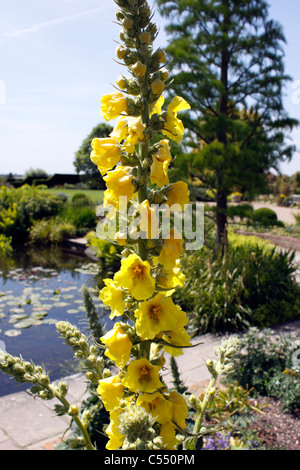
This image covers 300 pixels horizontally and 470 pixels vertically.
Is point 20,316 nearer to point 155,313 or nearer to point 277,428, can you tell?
point 277,428

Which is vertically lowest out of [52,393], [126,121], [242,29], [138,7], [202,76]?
[52,393]

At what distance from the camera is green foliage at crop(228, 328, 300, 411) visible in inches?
119

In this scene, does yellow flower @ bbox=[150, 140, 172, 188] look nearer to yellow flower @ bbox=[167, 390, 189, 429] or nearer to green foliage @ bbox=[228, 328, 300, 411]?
yellow flower @ bbox=[167, 390, 189, 429]

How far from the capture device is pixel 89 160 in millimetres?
39938

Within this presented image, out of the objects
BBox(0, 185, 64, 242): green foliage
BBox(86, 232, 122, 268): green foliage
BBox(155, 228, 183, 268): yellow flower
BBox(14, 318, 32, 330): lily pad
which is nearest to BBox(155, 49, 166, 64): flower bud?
BBox(155, 228, 183, 268): yellow flower

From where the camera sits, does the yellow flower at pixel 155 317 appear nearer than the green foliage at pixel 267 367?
Yes

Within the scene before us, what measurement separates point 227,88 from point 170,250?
658cm

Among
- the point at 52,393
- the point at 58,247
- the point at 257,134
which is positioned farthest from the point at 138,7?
the point at 58,247

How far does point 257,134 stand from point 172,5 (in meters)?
2.91

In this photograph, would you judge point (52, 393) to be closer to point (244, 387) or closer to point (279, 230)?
point (244, 387)

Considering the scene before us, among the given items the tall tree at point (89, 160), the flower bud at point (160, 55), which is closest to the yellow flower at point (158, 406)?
the flower bud at point (160, 55)

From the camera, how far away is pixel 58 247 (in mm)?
10961

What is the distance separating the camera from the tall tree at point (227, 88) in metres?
6.06

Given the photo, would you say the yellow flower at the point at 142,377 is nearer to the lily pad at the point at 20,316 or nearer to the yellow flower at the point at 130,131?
the yellow flower at the point at 130,131
